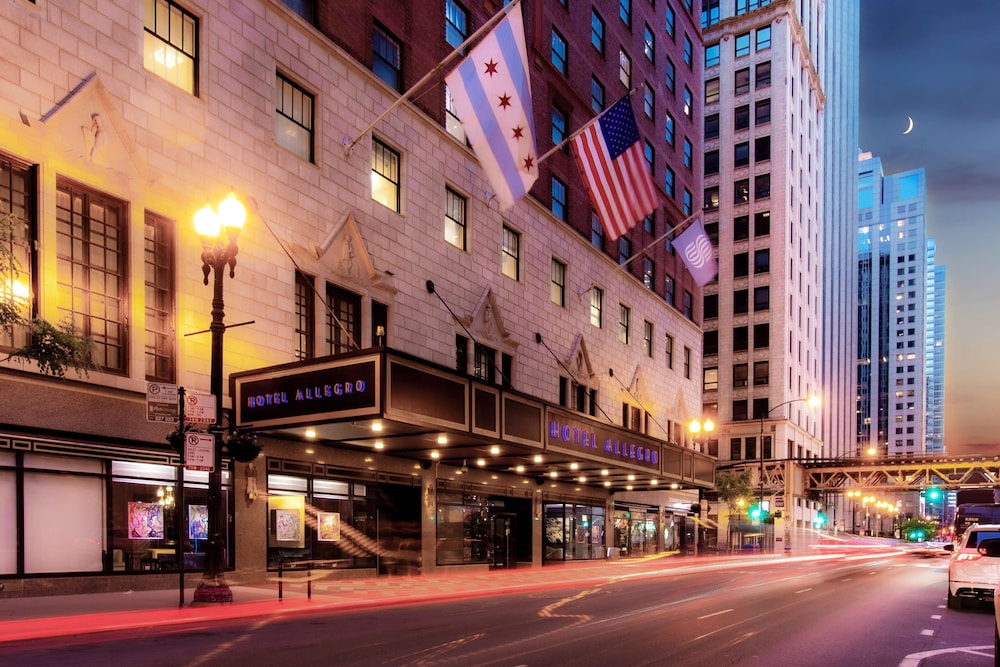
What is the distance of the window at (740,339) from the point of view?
286 ft

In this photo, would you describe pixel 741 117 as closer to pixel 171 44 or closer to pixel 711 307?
pixel 711 307

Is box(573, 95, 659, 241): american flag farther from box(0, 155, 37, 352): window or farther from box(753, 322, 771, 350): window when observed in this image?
box(753, 322, 771, 350): window

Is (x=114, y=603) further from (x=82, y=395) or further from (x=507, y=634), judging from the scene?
(x=507, y=634)

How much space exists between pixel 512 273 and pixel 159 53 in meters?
18.4

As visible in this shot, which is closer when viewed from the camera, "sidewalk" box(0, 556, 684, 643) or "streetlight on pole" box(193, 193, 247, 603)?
"sidewalk" box(0, 556, 684, 643)

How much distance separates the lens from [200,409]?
1592 cm

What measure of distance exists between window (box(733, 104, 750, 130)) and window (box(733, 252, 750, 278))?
45.3 ft

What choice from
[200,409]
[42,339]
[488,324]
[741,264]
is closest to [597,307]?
[488,324]

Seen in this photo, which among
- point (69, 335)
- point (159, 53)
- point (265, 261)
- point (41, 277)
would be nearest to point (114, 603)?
point (69, 335)

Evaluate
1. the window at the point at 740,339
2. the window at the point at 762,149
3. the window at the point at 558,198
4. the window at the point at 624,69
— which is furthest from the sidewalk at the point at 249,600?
the window at the point at 762,149

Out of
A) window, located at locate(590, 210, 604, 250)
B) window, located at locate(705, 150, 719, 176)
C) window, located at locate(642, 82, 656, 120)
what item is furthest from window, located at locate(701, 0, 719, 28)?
window, located at locate(590, 210, 604, 250)

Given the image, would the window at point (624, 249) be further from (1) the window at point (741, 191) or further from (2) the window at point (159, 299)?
(1) the window at point (741, 191)

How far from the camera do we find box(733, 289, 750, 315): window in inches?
3452

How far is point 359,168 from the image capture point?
26688 millimetres
